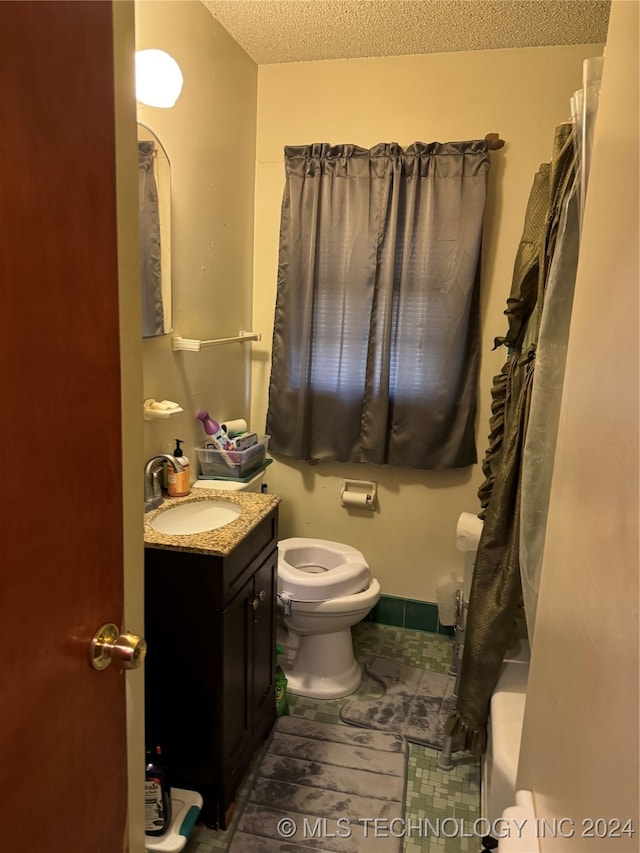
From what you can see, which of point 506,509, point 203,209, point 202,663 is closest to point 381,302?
point 203,209

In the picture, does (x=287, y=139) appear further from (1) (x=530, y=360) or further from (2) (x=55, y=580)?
(2) (x=55, y=580)

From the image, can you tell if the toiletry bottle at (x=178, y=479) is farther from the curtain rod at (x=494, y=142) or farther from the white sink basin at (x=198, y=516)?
the curtain rod at (x=494, y=142)

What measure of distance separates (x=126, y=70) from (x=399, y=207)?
1.77m

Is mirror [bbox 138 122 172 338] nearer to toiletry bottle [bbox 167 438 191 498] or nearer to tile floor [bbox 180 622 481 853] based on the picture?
toiletry bottle [bbox 167 438 191 498]

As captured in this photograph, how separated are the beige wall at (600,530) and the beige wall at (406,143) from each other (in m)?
1.66

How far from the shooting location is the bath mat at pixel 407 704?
6.97 ft

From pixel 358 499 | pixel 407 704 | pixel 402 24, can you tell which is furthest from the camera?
pixel 358 499

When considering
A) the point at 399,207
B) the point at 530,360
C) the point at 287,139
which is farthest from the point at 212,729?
the point at 287,139

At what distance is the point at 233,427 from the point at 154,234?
33.4 inches

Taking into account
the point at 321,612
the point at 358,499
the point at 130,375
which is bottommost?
the point at 321,612

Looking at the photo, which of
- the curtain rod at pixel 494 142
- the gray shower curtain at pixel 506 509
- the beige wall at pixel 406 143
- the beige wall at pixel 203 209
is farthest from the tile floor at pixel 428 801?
the curtain rod at pixel 494 142

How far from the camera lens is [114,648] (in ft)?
2.60

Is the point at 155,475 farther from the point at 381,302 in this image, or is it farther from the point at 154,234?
the point at 381,302

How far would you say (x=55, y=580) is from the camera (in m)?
0.68
